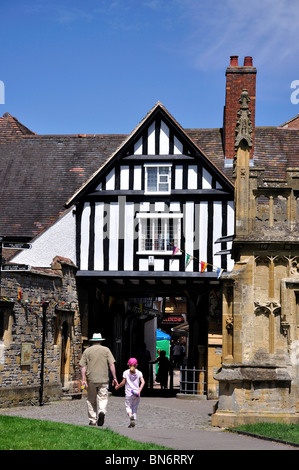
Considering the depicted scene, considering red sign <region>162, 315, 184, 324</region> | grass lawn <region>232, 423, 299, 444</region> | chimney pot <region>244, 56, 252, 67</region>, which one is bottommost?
grass lawn <region>232, 423, 299, 444</region>

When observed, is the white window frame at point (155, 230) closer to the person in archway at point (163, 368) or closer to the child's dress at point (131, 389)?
the person in archway at point (163, 368)

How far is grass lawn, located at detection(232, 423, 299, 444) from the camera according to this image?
1228cm

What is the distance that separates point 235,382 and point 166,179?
39.7ft

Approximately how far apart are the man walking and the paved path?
0.38m

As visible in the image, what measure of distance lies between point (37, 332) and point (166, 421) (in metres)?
6.51

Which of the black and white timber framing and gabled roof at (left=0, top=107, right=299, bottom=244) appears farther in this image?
gabled roof at (left=0, top=107, right=299, bottom=244)

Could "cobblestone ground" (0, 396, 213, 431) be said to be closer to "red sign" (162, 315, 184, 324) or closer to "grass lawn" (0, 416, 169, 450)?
"grass lawn" (0, 416, 169, 450)

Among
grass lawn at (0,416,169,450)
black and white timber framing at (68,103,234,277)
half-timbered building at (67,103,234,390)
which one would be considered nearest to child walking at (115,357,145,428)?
grass lawn at (0,416,169,450)

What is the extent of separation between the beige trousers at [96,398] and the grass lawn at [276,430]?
7.61 ft

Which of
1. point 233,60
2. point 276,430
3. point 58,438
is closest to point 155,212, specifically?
point 233,60

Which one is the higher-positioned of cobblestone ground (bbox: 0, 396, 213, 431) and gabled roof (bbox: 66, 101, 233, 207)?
gabled roof (bbox: 66, 101, 233, 207)

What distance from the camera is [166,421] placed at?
1661cm

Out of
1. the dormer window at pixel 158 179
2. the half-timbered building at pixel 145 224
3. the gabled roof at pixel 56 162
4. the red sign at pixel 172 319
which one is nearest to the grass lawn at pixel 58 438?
the half-timbered building at pixel 145 224
